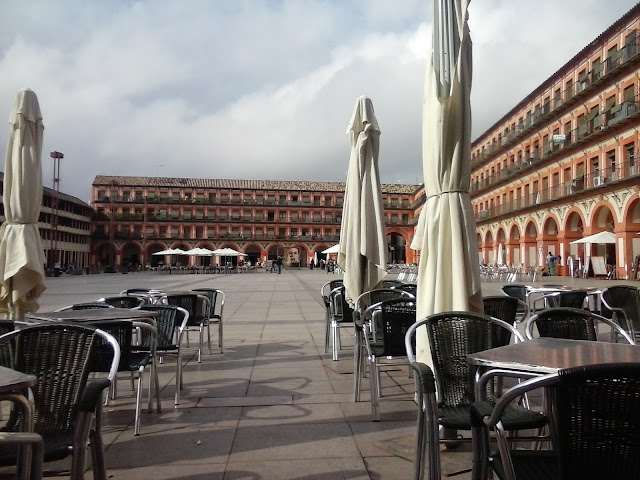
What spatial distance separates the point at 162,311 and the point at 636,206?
2450 centimetres

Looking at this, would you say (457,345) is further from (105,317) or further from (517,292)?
(517,292)

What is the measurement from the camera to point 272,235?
65.3 meters

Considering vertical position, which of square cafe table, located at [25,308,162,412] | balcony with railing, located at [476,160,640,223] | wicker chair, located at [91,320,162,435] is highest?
balcony with railing, located at [476,160,640,223]

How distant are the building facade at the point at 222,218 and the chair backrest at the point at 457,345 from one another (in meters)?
58.1

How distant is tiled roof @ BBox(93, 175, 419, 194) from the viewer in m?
65.0

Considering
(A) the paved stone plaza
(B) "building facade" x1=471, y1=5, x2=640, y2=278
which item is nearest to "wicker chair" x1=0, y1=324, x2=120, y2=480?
(A) the paved stone plaza

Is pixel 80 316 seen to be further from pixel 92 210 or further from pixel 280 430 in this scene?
pixel 92 210

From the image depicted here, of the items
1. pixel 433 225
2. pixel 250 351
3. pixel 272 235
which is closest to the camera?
pixel 433 225

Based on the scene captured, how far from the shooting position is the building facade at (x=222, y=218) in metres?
61.7

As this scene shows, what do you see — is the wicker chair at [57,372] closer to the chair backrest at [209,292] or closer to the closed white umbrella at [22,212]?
the closed white umbrella at [22,212]

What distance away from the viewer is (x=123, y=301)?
526 cm

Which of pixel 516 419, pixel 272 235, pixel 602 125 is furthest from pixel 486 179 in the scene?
pixel 516 419

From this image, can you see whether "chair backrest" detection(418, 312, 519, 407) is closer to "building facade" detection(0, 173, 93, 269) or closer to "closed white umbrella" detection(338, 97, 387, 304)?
"closed white umbrella" detection(338, 97, 387, 304)

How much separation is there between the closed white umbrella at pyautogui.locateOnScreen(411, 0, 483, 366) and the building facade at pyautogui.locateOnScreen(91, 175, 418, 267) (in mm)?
57622
